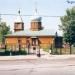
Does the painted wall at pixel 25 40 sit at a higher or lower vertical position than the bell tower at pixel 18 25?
lower

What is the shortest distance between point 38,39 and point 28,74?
57682 millimetres

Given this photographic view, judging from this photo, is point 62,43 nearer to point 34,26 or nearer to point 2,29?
point 34,26

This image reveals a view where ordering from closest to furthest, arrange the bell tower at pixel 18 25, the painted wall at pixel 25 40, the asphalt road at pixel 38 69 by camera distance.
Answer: the asphalt road at pixel 38 69 → the painted wall at pixel 25 40 → the bell tower at pixel 18 25

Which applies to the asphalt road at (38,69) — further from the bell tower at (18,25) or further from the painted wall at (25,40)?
the bell tower at (18,25)

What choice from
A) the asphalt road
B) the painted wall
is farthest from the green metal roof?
the asphalt road

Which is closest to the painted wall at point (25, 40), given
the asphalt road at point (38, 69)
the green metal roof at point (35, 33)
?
the green metal roof at point (35, 33)

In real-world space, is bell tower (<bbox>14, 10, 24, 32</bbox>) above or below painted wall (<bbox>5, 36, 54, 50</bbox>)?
above

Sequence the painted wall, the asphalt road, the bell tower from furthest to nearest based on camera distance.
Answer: the bell tower, the painted wall, the asphalt road

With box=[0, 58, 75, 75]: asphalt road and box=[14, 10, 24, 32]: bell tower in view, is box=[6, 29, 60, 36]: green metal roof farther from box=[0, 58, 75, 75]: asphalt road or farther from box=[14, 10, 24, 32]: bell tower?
box=[0, 58, 75, 75]: asphalt road

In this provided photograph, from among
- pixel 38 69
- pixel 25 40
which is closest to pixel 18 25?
pixel 25 40

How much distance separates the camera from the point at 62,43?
7806 centimetres

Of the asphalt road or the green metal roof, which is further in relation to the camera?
the green metal roof

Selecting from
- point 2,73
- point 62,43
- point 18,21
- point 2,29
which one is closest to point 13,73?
point 2,73

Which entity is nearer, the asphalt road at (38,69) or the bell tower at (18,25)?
the asphalt road at (38,69)
